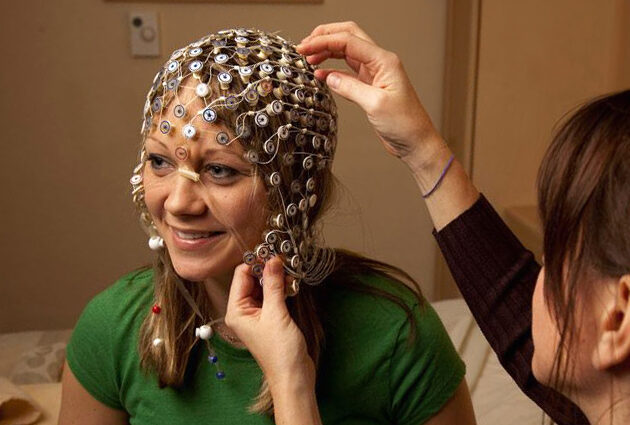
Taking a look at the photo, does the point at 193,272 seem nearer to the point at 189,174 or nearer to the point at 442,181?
Result: the point at 189,174

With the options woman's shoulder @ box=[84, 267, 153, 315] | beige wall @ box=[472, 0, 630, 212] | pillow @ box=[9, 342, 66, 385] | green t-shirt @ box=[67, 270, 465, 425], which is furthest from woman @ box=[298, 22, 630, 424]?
beige wall @ box=[472, 0, 630, 212]

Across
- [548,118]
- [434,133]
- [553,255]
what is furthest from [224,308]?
[548,118]

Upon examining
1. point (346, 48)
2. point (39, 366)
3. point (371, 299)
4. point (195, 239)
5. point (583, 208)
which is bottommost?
point (39, 366)

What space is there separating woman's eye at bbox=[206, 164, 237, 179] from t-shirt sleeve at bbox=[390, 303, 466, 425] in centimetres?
36

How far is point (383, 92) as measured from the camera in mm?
987

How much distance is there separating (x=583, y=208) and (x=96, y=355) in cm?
81

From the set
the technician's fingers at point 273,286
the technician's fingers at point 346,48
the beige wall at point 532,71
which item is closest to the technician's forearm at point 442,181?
the technician's fingers at point 346,48

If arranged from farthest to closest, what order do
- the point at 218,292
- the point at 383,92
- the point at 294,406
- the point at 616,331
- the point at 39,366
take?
1. the point at 39,366
2. the point at 218,292
3. the point at 383,92
4. the point at 294,406
5. the point at 616,331

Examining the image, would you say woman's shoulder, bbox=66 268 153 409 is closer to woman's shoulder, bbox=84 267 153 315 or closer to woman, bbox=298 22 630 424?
woman's shoulder, bbox=84 267 153 315

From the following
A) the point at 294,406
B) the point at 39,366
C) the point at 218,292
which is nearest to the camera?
the point at 294,406

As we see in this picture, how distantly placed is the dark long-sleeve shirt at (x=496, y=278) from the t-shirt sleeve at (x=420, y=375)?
97mm

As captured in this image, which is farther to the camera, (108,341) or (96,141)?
(96,141)

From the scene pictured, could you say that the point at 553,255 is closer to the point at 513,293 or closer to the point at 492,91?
the point at 513,293

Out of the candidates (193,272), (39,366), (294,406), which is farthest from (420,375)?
(39,366)
